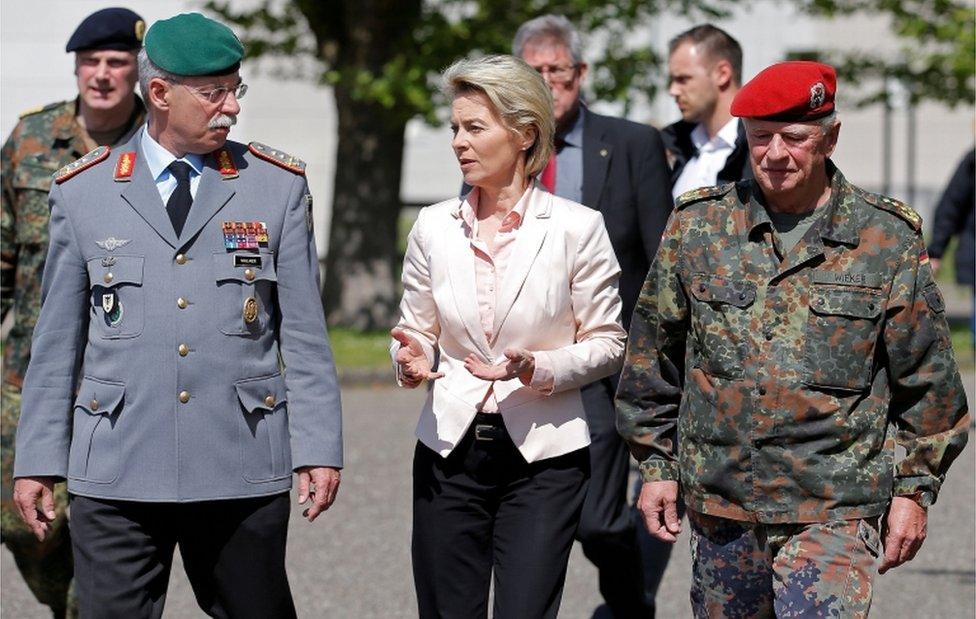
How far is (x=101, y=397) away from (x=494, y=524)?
107 centimetres

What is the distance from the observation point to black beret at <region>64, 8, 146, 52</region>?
5816 millimetres

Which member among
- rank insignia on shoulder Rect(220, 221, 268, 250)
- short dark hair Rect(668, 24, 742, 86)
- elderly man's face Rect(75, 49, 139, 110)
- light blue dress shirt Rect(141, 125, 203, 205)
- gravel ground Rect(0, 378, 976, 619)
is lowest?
gravel ground Rect(0, 378, 976, 619)

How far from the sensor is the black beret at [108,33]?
229 inches

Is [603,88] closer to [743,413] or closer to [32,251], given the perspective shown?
[32,251]

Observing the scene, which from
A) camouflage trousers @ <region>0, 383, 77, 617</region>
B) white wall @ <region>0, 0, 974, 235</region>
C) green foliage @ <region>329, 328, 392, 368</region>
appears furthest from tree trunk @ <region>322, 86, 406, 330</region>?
camouflage trousers @ <region>0, 383, 77, 617</region>

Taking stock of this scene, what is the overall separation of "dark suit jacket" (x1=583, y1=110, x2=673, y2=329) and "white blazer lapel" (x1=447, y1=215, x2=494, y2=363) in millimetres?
1386

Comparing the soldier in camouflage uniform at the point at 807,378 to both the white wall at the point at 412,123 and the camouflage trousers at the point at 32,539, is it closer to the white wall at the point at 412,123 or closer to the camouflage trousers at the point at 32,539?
the camouflage trousers at the point at 32,539

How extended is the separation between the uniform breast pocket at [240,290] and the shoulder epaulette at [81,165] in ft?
1.42

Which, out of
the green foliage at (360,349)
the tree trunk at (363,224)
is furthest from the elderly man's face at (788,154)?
the tree trunk at (363,224)

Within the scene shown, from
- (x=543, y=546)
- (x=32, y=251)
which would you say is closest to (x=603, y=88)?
(x=32, y=251)

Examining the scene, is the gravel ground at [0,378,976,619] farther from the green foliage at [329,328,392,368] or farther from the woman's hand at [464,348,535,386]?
the green foliage at [329,328,392,368]

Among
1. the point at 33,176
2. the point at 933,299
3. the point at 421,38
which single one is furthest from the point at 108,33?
the point at 421,38

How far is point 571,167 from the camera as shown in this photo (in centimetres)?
605

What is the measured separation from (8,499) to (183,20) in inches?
82.1
